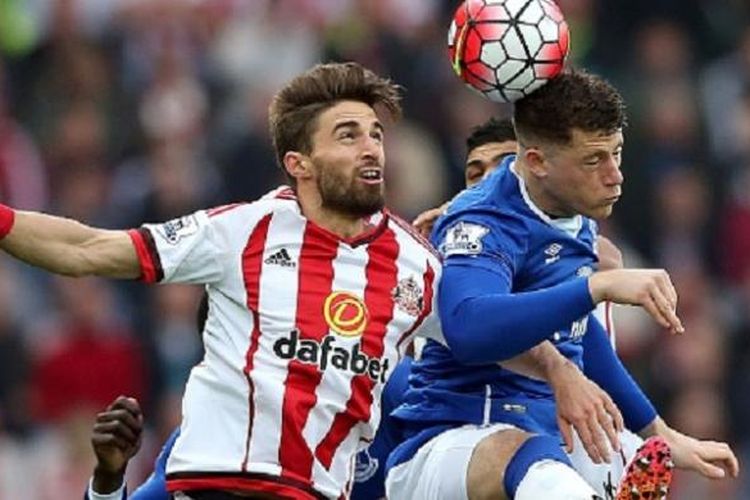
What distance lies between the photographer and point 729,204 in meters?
14.6

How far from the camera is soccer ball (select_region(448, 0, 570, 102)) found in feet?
26.0

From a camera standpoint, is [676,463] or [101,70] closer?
[676,463]

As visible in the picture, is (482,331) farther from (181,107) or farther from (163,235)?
(181,107)

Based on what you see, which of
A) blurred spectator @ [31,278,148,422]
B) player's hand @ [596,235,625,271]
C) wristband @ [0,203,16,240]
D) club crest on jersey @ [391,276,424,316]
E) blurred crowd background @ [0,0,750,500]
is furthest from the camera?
blurred crowd background @ [0,0,750,500]

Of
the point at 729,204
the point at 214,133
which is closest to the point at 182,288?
the point at 214,133

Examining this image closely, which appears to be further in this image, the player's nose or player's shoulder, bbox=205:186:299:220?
the player's nose

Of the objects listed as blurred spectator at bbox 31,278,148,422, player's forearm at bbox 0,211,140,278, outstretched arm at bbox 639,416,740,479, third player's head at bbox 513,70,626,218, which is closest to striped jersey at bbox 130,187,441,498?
player's forearm at bbox 0,211,140,278

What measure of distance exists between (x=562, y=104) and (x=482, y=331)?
2.53 feet

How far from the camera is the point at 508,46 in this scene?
7.94 metres

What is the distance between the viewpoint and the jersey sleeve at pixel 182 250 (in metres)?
7.54

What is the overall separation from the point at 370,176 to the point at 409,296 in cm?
38

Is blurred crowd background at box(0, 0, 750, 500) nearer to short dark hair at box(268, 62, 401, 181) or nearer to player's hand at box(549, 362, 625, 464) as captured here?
short dark hair at box(268, 62, 401, 181)

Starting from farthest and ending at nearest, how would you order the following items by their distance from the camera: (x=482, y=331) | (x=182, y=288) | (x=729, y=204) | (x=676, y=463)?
(x=729, y=204)
(x=182, y=288)
(x=676, y=463)
(x=482, y=331)

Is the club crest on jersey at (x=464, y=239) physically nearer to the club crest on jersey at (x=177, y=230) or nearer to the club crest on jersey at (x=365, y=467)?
the club crest on jersey at (x=177, y=230)
